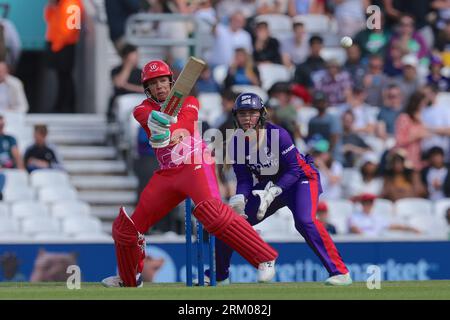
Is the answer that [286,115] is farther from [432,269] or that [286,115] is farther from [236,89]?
[432,269]

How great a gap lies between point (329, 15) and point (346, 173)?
365 cm

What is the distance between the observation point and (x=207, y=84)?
64.3 feet

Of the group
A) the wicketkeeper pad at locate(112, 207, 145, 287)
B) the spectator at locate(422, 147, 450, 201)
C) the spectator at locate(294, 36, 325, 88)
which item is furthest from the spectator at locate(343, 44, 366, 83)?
the wicketkeeper pad at locate(112, 207, 145, 287)

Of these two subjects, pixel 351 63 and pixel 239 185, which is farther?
pixel 351 63

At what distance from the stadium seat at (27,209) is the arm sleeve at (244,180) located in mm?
5436

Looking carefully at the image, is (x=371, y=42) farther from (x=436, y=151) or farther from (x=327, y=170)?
(x=327, y=170)

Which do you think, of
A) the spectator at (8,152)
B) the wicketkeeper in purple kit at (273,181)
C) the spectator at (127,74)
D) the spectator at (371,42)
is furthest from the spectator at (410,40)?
the wicketkeeper in purple kit at (273,181)

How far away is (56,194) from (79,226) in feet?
2.14

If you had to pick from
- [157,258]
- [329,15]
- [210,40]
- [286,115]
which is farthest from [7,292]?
[329,15]

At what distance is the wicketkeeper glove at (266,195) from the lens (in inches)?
486

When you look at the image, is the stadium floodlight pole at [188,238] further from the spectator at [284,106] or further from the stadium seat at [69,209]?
the spectator at [284,106]

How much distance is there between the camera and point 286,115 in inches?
757

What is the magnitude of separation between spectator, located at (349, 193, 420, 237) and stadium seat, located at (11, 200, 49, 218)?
369 centimetres
